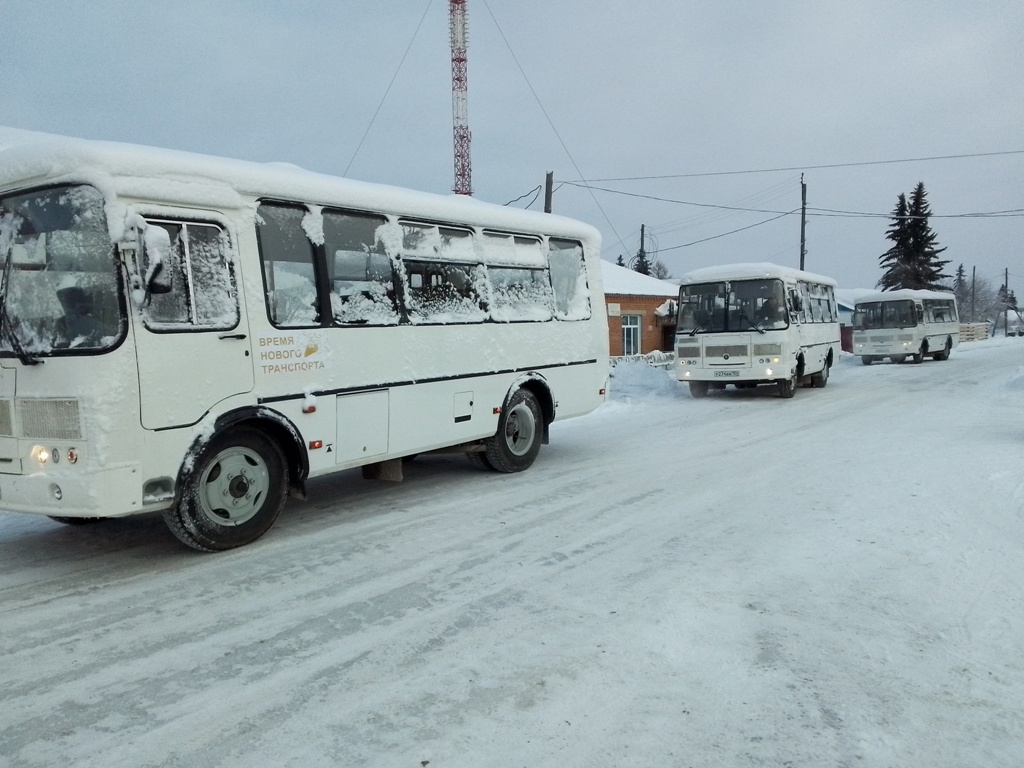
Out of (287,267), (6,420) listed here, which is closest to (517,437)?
(287,267)

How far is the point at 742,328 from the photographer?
52.9 ft

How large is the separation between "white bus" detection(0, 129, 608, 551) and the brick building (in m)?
21.9

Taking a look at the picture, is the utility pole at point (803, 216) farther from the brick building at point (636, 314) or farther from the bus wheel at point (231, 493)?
the bus wheel at point (231, 493)

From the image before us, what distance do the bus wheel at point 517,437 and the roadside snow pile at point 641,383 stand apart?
7.96 meters

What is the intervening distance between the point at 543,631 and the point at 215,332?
3259mm

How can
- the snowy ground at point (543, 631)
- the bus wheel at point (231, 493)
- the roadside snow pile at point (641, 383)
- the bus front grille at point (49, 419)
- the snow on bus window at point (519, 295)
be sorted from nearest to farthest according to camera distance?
1. the snowy ground at point (543, 631)
2. the bus front grille at point (49, 419)
3. the bus wheel at point (231, 493)
4. the snow on bus window at point (519, 295)
5. the roadside snow pile at point (641, 383)

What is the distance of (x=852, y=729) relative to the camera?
10.1 feet

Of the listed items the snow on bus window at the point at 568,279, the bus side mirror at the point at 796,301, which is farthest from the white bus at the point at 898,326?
the snow on bus window at the point at 568,279

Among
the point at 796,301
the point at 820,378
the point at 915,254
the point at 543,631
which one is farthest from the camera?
the point at 915,254

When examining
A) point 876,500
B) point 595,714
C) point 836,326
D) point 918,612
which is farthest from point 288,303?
point 836,326

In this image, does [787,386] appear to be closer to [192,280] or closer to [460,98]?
[192,280]

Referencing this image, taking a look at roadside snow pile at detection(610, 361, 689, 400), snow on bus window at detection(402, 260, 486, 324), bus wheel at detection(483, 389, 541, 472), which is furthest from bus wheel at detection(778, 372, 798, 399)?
snow on bus window at detection(402, 260, 486, 324)

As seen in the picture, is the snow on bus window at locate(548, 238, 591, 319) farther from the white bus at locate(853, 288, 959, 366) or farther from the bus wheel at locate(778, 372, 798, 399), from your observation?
the white bus at locate(853, 288, 959, 366)

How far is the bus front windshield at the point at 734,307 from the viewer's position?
52.6ft
